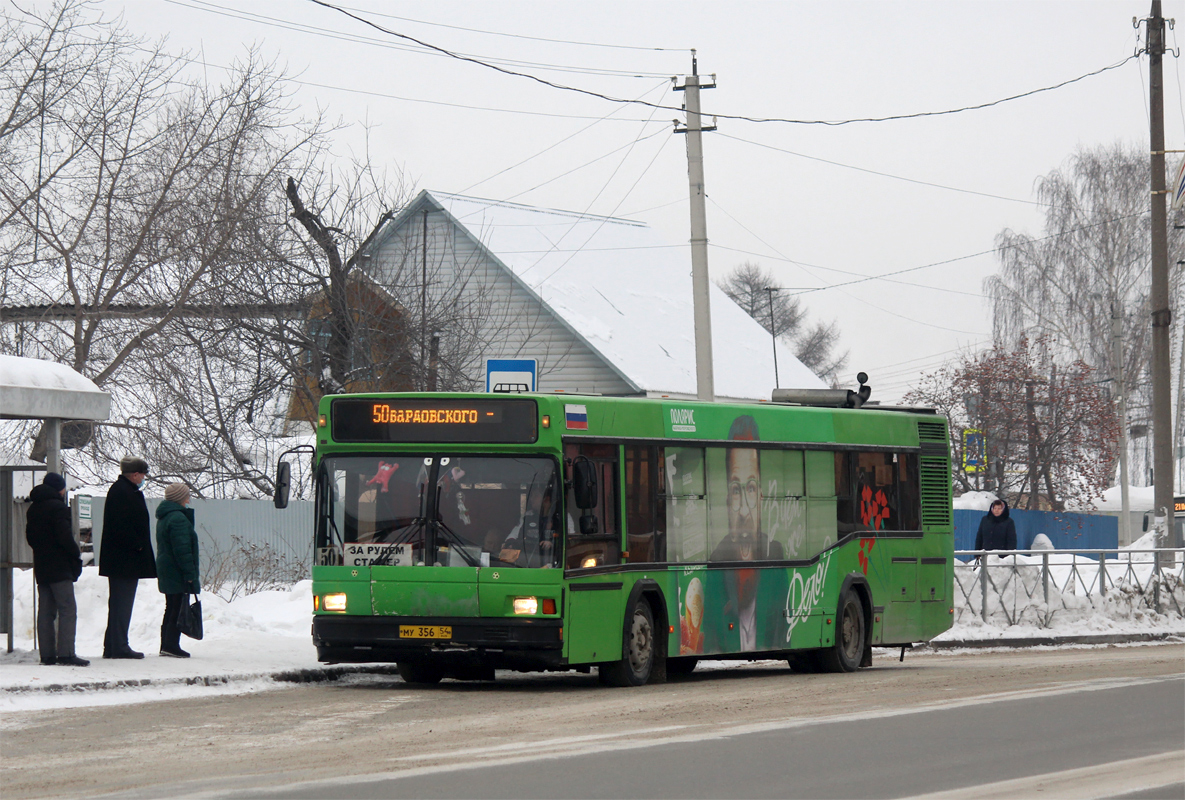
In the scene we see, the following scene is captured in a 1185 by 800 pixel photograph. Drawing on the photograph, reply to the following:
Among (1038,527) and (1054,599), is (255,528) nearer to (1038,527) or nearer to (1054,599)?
(1054,599)

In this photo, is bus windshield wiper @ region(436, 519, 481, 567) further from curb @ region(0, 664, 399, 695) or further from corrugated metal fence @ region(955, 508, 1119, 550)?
corrugated metal fence @ region(955, 508, 1119, 550)

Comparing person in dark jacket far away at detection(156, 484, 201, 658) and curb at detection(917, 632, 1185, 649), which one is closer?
person in dark jacket far away at detection(156, 484, 201, 658)

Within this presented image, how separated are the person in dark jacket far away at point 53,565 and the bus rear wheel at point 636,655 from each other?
4.59 meters

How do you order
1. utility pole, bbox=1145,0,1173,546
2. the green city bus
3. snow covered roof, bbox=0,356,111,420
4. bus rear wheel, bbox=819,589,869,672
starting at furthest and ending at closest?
utility pole, bbox=1145,0,1173,546, bus rear wheel, bbox=819,589,869,672, snow covered roof, bbox=0,356,111,420, the green city bus

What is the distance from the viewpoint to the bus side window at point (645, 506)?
581 inches

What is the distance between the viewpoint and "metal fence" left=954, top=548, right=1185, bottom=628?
79.6ft

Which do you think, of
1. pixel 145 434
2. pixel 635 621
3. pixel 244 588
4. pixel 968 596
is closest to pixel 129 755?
pixel 635 621

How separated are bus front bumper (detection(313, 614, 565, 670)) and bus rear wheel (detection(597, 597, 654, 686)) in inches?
36.3

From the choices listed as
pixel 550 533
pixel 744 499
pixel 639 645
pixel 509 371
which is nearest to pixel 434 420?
pixel 550 533

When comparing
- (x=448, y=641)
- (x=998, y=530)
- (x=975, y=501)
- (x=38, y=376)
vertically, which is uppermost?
(x=38, y=376)

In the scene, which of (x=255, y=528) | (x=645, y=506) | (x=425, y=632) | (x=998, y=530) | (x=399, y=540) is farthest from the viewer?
(x=255, y=528)

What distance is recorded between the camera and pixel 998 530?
25.7 metres

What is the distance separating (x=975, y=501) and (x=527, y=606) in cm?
4007

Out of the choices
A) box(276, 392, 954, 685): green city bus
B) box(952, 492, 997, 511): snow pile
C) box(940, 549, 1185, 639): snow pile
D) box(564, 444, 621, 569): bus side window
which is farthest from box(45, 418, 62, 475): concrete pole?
box(952, 492, 997, 511): snow pile
